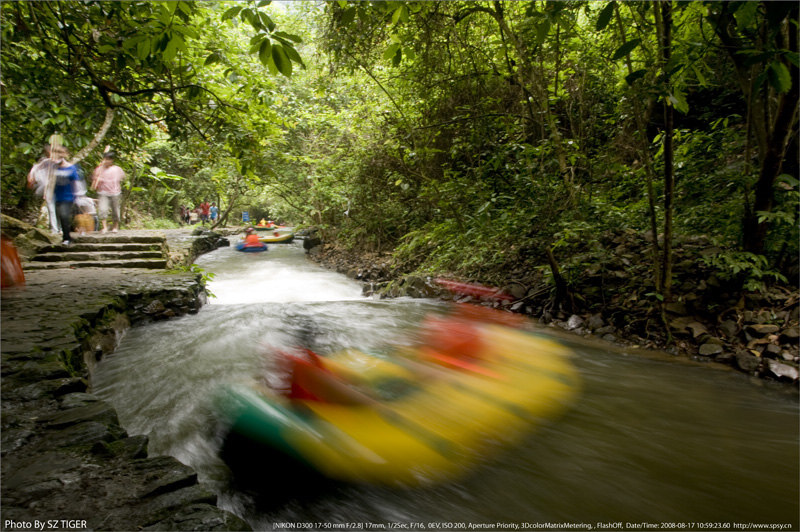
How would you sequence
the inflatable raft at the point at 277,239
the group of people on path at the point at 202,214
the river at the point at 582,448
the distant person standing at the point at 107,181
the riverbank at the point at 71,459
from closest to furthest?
1. the riverbank at the point at 71,459
2. the river at the point at 582,448
3. the distant person standing at the point at 107,181
4. the inflatable raft at the point at 277,239
5. the group of people on path at the point at 202,214

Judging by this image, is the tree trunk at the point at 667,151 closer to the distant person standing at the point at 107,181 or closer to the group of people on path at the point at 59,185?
the group of people on path at the point at 59,185

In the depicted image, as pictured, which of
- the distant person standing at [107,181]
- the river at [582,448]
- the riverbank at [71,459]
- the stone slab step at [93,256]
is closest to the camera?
the riverbank at [71,459]

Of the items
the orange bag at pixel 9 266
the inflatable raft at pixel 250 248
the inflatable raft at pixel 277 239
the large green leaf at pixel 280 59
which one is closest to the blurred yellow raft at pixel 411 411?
the large green leaf at pixel 280 59

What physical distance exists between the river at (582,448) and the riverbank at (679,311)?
0.28 metres

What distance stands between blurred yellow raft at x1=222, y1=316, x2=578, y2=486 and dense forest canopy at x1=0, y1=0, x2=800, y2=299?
173cm

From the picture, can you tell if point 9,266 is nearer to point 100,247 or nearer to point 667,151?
point 100,247

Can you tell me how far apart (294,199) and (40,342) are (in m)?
13.2

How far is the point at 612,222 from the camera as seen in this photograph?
14.8ft

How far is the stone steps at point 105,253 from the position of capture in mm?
6418

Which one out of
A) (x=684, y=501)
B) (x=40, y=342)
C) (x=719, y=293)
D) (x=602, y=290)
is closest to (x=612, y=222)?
(x=602, y=290)

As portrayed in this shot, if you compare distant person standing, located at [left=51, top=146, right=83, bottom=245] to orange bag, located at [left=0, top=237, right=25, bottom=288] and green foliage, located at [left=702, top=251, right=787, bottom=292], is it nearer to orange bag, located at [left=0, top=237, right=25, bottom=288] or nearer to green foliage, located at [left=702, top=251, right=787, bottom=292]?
orange bag, located at [left=0, top=237, right=25, bottom=288]

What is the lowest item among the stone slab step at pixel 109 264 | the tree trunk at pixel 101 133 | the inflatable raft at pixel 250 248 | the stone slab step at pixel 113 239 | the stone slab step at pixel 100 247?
the inflatable raft at pixel 250 248

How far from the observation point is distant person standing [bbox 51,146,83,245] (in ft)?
21.7

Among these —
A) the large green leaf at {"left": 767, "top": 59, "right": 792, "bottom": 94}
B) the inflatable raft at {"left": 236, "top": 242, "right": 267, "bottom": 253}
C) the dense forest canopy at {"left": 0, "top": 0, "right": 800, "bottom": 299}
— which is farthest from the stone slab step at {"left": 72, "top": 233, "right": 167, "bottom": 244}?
the large green leaf at {"left": 767, "top": 59, "right": 792, "bottom": 94}
